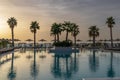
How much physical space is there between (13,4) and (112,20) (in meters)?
31.3

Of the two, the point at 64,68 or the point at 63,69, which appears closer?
the point at 63,69

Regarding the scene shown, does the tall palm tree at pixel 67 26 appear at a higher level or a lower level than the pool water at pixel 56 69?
higher

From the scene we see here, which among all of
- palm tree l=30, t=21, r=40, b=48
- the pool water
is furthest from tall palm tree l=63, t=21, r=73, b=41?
the pool water

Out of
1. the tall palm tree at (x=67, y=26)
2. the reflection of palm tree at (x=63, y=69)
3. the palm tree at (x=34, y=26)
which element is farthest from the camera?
the palm tree at (x=34, y=26)

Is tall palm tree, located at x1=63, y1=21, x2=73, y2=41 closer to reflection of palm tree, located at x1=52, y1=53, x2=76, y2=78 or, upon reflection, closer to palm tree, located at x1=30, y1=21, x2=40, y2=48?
palm tree, located at x1=30, y1=21, x2=40, y2=48

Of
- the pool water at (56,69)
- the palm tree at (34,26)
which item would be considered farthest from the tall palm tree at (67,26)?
the pool water at (56,69)

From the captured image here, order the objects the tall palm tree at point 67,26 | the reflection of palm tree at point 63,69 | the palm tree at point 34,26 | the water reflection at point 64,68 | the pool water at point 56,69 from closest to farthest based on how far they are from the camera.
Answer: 1. the pool water at point 56,69
2. the water reflection at point 64,68
3. the reflection of palm tree at point 63,69
4. the tall palm tree at point 67,26
5. the palm tree at point 34,26

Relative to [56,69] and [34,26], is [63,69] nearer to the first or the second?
[56,69]

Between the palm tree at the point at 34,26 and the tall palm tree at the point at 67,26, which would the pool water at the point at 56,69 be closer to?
the tall palm tree at the point at 67,26

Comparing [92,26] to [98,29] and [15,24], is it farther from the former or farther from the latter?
[15,24]

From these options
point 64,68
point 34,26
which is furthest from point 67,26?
point 64,68

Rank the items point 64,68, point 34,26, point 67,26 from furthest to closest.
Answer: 1. point 34,26
2. point 67,26
3. point 64,68

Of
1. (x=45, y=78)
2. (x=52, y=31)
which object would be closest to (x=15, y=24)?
(x=52, y=31)

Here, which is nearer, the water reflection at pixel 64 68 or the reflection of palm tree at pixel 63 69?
the water reflection at pixel 64 68
